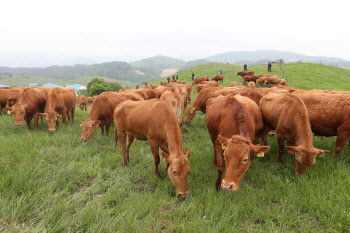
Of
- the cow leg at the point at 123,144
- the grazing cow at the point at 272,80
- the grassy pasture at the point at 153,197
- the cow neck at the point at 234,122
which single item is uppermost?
the cow neck at the point at 234,122

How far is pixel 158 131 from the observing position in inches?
186

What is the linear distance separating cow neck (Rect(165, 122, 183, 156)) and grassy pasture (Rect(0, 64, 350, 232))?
0.95 meters

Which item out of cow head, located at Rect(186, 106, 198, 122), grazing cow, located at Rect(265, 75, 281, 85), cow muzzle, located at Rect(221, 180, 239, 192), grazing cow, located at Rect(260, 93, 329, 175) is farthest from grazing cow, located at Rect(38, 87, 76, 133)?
grazing cow, located at Rect(265, 75, 281, 85)

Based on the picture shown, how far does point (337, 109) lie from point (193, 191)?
481 cm

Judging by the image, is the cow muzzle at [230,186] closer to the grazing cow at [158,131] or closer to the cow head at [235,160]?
the cow head at [235,160]

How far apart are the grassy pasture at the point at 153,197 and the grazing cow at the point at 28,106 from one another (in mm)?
3405

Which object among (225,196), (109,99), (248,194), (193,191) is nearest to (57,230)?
(193,191)

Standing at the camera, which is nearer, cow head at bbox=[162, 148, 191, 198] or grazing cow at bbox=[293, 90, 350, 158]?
cow head at bbox=[162, 148, 191, 198]

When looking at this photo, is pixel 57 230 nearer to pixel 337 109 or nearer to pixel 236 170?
pixel 236 170

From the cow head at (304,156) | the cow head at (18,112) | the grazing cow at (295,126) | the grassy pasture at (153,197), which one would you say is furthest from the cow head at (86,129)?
the cow head at (304,156)

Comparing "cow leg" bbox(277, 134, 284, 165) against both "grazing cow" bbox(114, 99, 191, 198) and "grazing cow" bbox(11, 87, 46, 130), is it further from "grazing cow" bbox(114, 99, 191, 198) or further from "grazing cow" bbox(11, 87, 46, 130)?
"grazing cow" bbox(11, 87, 46, 130)

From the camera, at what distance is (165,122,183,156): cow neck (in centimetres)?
416

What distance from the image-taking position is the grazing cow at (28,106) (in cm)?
848

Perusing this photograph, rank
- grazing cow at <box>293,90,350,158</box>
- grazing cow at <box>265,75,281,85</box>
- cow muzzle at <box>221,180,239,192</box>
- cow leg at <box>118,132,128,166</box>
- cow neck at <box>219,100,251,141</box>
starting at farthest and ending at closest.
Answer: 1. grazing cow at <box>265,75,281,85</box>
2. cow leg at <box>118,132,128,166</box>
3. grazing cow at <box>293,90,350,158</box>
4. cow neck at <box>219,100,251,141</box>
5. cow muzzle at <box>221,180,239,192</box>
